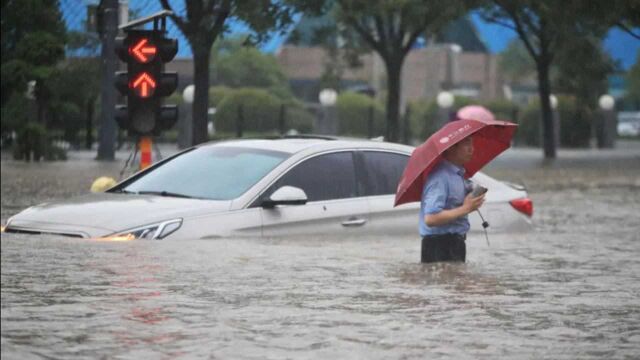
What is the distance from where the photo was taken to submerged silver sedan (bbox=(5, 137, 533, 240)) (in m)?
13.1

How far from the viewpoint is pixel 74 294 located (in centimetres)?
966

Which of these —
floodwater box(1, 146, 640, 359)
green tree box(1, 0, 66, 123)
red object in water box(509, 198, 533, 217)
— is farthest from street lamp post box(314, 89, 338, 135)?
red object in water box(509, 198, 533, 217)

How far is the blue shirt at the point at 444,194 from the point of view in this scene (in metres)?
11.8

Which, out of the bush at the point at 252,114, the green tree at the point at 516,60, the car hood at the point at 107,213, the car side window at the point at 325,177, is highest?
the green tree at the point at 516,60

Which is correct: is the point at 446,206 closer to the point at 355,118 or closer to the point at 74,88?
the point at 74,88

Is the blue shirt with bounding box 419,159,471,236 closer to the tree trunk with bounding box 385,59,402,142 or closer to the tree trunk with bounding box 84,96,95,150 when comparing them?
the tree trunk with bounding box 385,59,402,142

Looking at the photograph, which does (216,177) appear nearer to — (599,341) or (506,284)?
(506,284)

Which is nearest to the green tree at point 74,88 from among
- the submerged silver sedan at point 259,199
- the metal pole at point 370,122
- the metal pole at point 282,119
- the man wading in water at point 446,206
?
the metal pole at point 282,119

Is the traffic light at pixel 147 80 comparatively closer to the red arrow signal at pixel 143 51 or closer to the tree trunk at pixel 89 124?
the red arrow signal at pixel 143 51

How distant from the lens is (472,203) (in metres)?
11.5

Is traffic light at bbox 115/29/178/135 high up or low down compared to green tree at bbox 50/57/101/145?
down

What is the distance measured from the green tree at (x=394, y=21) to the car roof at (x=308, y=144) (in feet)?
57.8

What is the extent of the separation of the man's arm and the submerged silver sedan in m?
2.05

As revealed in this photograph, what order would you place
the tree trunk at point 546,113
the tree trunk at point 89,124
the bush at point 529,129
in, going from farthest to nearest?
the bush at point 529,129, the tree trunk at point 546,113, the tree trunk at point 89,124
